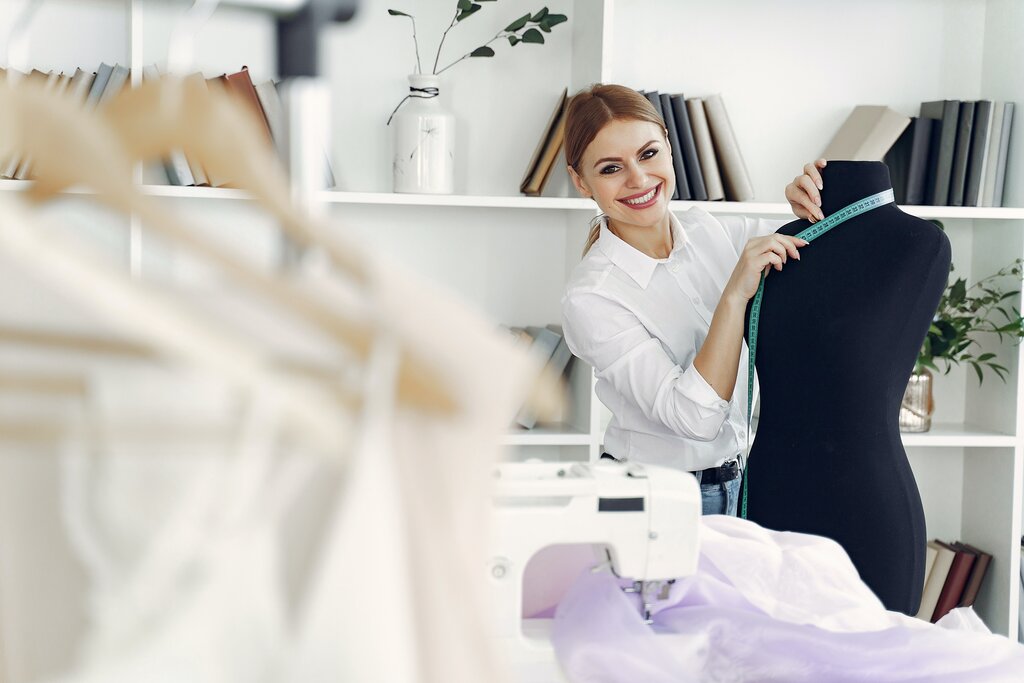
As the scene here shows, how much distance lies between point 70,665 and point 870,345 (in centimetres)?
130

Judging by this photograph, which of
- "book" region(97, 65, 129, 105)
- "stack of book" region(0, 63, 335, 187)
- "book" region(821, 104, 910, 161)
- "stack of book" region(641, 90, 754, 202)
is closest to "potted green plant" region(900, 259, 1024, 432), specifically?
"book" region(821, 104, 910, 161)

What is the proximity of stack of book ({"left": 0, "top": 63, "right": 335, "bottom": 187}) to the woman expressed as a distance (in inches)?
31.6

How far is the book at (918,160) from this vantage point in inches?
106

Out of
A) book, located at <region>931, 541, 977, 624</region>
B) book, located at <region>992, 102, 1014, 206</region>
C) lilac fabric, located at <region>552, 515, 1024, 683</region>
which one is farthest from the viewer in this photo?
book, located at <region>931, 541, 977, 624</region>

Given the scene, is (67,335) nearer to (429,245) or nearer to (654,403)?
(654,403)

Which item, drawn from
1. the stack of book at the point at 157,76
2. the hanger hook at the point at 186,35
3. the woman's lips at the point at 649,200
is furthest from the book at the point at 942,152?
the hanger hook at the point at 186,35

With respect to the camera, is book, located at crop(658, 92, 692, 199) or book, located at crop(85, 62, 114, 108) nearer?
book, located at crop(85, 62, 114, 108)

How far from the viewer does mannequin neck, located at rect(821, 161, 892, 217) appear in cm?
162

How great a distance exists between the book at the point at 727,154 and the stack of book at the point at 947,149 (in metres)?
0.32

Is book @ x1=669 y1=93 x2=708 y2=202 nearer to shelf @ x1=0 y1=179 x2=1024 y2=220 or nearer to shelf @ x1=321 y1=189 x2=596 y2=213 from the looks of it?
shelf @ x1=0 y1=179 x2=1024 y2=220

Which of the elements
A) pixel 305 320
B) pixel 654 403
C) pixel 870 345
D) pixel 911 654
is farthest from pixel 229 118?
pixel 654 403

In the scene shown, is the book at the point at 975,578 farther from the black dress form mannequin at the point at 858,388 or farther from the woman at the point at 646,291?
the black dress form mannequin at the point at 858,388

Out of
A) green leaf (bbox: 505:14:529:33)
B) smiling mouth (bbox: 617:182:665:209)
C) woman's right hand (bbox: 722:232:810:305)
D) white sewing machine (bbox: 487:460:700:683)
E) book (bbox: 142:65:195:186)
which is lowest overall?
white sewing machine (bbox: 487:460:700:683)

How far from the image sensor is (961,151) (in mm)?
2672
